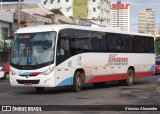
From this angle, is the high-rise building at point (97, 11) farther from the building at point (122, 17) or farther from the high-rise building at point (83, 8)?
the building at point (122, 17)

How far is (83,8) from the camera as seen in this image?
129500 mm

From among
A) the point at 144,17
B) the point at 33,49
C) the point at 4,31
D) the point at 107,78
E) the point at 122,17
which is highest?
the point at 144,17

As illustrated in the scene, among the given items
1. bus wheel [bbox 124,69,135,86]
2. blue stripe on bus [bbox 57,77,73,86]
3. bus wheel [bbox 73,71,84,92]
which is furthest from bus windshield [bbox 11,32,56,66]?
bus wheel [bbox 124,69,135,86]

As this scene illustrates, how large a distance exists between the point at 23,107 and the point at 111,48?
1712 cm

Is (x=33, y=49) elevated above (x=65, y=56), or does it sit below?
above

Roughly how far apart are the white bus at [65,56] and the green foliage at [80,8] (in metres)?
103

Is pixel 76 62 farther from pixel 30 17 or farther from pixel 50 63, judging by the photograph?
pixel 30 17

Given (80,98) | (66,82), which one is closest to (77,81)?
(66,82)

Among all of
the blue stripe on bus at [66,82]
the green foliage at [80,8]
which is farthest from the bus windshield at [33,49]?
the green foliage at [80,8]

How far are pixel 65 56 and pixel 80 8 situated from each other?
112278 mm

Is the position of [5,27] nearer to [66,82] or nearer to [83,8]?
[66,82]

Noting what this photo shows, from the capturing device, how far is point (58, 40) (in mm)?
18734

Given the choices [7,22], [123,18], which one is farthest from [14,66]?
[123,18]

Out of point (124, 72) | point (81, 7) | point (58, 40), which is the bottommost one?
point (124, 72)
